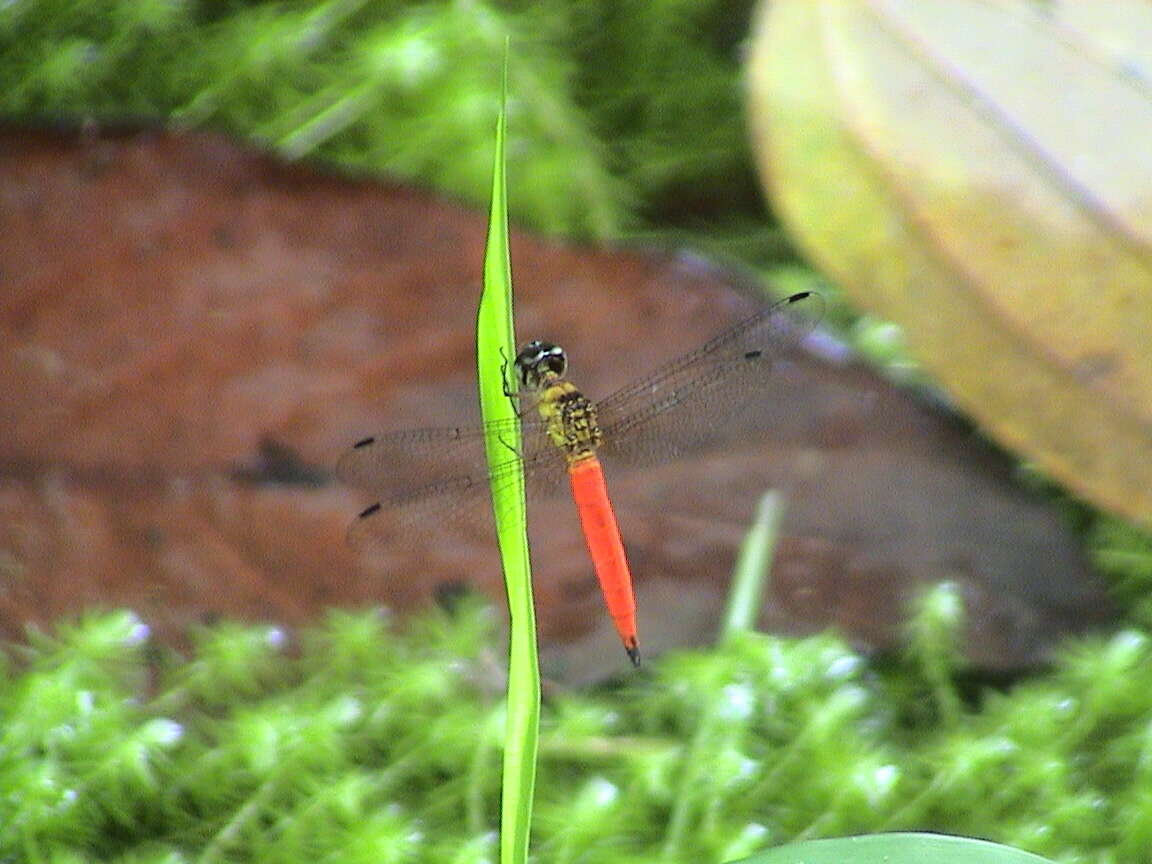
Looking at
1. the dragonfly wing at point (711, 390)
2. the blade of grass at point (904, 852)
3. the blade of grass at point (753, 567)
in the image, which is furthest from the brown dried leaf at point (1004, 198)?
the blade of grass at point (904, 852)

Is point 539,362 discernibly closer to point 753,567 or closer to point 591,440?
point 591,440

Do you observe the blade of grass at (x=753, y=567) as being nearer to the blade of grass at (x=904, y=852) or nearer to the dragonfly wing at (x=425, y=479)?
the dragonfly wing at (x=425, y=479)

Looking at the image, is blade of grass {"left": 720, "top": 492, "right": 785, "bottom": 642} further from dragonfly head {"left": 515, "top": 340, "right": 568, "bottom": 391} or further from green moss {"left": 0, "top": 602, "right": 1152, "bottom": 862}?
dragonfly head {"left": 515, "top": 340, "right": 568, "bottom": 391}

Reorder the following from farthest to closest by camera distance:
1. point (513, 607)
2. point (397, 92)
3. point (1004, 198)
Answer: point (397, 92) → point (1004, 198) → point (513, 607)

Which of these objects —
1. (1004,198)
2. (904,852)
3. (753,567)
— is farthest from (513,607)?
(1004,198)

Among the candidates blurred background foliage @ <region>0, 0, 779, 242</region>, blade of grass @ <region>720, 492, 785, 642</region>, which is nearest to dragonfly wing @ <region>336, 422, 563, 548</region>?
blade of grass @ <region>720, 492, 785, 642</region>

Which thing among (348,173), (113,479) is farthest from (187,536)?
(348,173)
